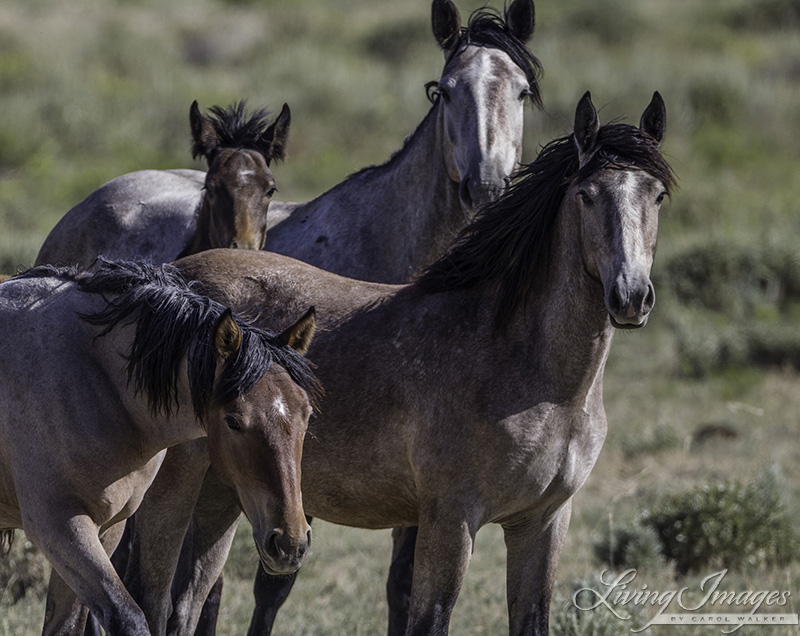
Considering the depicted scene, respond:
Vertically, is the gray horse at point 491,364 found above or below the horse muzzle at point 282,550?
above

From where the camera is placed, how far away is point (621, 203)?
375 cm

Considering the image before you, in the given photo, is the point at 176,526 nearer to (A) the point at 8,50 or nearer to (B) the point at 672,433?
(B) the point at 672,433

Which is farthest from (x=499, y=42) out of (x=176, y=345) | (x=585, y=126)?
(x=176, y=345)

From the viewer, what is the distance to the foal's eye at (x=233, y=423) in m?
3.44

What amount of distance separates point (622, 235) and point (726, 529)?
3703 mm

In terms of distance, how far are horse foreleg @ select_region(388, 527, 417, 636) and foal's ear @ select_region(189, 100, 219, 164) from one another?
2.38 meters

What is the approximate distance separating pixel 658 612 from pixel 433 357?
7.84 ft

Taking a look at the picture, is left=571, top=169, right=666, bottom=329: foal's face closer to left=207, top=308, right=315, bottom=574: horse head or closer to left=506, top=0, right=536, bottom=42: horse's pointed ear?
left=207, top=308, right=315, bottom=574: horse head

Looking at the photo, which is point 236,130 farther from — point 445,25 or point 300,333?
point 300,333

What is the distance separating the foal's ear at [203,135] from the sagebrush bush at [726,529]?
143 inches

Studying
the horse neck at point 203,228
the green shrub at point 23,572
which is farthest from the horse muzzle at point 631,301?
the green shrub at point 23,572

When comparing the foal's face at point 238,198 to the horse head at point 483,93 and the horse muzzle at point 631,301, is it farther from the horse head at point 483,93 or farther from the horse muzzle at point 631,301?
the horse muzzle at point 631,301

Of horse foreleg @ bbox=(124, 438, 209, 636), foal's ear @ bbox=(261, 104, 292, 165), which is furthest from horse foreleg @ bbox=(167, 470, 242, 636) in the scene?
foal's ear @ bbox=(261, 104, 292, 165)

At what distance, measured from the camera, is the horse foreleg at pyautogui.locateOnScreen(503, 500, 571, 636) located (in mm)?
4238
